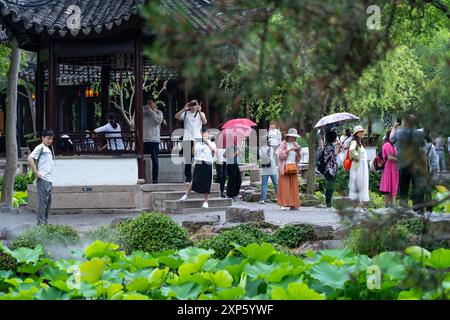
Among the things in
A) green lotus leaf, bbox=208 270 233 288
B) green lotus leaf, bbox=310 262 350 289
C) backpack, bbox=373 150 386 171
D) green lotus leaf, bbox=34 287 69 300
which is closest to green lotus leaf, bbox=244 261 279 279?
green lotus leaf, bbox=208 270 233 288

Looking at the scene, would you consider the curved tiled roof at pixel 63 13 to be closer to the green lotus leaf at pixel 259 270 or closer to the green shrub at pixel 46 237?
the green shrub at pixel 46 237

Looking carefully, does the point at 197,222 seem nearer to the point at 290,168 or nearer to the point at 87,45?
the point at 290,168

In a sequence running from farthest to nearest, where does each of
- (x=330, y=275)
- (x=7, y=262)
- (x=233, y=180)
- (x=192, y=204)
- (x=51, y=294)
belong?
(x=233, y=180) → (x=192, y=204) → (x=7, y=262) → (x=330, y=275) → (x=51, y=294)

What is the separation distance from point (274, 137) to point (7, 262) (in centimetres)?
1168

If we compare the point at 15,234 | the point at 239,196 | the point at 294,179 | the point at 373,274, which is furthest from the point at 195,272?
the point at 239,196

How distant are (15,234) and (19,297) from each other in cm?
547

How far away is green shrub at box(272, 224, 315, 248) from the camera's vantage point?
11352 millimetres

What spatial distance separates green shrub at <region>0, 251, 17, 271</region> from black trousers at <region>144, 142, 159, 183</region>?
7611mm

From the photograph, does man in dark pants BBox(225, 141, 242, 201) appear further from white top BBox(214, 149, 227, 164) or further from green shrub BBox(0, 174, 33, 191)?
green shrub BBox(0, 174, 33, 191)

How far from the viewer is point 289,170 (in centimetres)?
1600

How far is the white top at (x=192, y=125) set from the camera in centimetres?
1653

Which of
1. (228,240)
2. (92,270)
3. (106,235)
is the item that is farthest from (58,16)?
(92,270)

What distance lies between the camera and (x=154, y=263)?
8.05 m

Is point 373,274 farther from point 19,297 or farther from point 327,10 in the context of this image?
point 327,10
